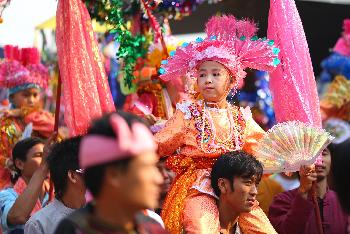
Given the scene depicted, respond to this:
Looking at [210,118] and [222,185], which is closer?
[222,185]

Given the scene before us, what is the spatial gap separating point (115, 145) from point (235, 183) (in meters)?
2.18

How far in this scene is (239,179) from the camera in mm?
5164

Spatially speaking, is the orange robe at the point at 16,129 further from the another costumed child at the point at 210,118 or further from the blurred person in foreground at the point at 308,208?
the blurred person in foreground at the point at 308,208

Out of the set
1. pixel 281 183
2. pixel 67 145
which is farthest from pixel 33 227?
pixel 281 183

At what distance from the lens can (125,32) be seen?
6258 millimetres

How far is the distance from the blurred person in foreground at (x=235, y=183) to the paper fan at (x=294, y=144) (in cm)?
20

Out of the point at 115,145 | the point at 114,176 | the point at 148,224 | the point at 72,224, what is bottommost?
the point at 148,224

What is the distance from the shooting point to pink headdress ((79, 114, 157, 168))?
121 inches

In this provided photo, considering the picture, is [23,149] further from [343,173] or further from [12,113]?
[343,173]

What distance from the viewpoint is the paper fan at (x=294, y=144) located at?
5.29 metres

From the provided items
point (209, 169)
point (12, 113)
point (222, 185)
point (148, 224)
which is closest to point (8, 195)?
point (209, 169)

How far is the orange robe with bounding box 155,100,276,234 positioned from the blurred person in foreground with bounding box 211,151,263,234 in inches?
3.6

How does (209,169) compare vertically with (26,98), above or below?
below

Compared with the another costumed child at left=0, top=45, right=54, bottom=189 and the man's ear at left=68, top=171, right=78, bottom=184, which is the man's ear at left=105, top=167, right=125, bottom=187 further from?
the another costumed child at left=0, top=45, right=54, bottom=189
